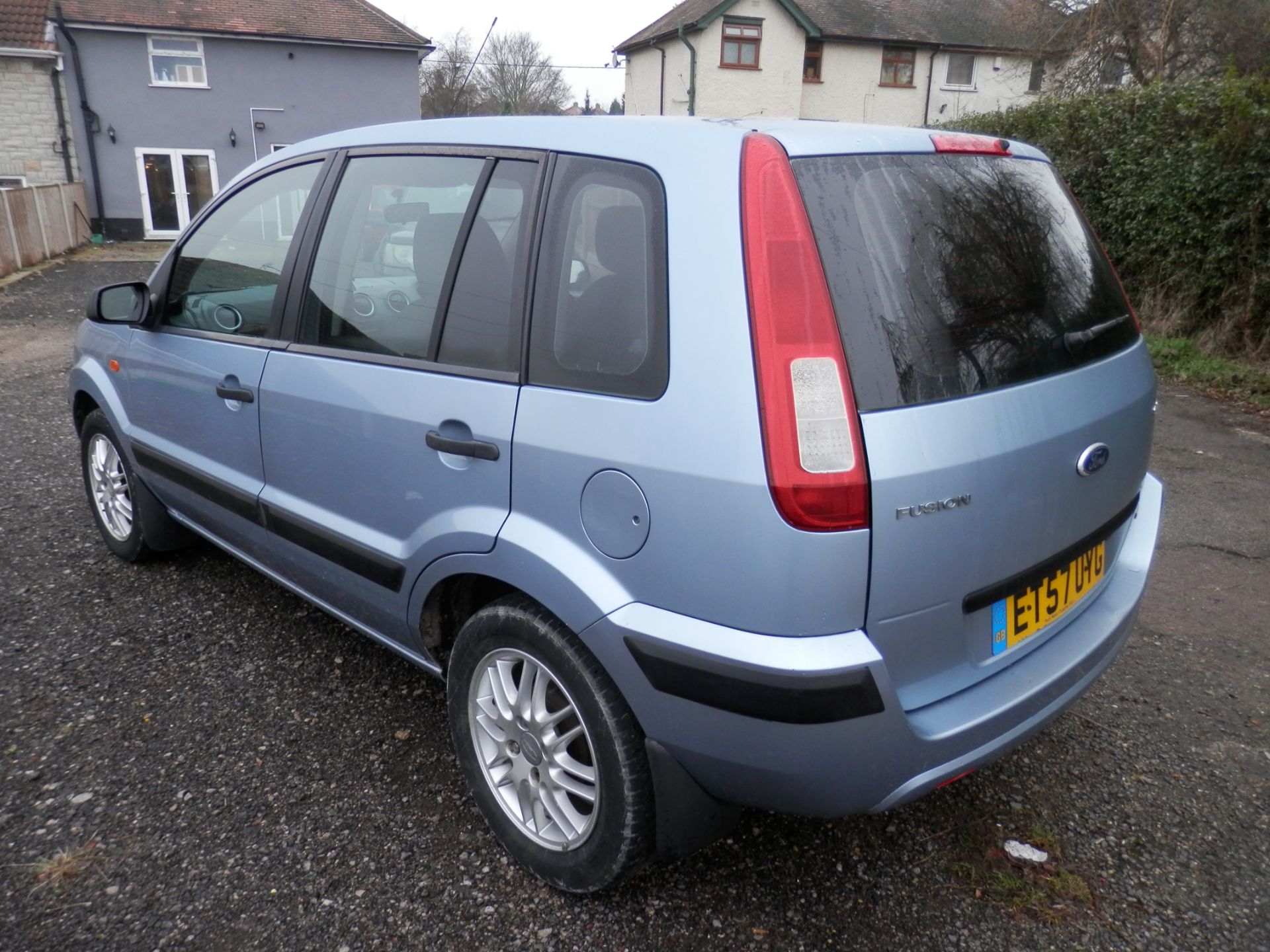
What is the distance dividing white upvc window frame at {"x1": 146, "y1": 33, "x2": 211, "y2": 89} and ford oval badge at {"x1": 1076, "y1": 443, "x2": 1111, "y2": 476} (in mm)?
27489

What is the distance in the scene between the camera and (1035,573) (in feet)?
7.00

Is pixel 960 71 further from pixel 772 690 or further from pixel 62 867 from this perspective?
pixel 62 867

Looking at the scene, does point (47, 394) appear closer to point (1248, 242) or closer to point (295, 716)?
point (295, 716)

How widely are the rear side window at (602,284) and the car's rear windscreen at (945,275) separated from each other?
13.7 inches

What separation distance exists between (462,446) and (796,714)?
1.00 meters

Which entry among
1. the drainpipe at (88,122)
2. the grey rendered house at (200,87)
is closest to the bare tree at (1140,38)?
the grey rendered house at (200,87)

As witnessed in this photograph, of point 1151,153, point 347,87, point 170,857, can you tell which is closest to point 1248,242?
point 1151,153

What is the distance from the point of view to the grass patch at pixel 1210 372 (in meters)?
7.75

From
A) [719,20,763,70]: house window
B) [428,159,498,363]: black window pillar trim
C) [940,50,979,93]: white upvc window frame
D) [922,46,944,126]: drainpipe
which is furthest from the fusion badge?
[940,50,979,93]: white upvc window frame

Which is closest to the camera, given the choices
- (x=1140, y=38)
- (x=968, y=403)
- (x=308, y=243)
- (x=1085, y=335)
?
(x=968, y=403)

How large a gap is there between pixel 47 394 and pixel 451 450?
7358mm

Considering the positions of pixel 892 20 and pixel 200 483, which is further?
pixel 892 20

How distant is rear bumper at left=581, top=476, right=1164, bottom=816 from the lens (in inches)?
71.0

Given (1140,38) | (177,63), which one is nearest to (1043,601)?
(1140,38)
